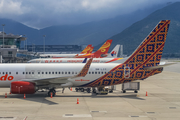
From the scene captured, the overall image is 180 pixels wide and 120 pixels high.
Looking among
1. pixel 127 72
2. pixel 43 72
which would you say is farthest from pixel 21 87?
pixel 127 72

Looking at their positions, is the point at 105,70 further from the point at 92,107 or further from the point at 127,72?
the point at 92,107

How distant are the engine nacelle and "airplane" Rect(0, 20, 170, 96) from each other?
51.1 inches

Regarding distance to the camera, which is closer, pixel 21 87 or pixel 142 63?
pixel 21 87

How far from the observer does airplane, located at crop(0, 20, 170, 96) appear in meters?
30.0

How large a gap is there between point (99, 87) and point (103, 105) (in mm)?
7340

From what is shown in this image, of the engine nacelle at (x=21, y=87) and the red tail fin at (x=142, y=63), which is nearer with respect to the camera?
the engine nacelle at (x=21, y=87)

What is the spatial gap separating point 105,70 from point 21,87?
10553mm

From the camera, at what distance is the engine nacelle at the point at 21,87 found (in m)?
28.0

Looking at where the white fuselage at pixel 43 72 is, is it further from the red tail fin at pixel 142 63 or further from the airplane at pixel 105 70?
the red tail fin at pixel 142 63

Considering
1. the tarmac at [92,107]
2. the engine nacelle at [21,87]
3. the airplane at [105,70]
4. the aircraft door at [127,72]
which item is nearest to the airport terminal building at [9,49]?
the airplane at [105,70]

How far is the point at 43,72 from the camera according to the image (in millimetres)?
30359

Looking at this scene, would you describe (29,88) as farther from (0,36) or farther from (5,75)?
(0,36)

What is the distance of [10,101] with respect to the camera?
1046 inches

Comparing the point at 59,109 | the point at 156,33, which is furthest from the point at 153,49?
the point at 59,109
